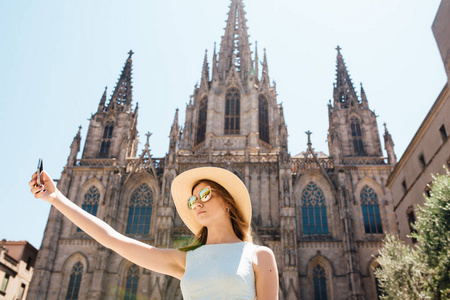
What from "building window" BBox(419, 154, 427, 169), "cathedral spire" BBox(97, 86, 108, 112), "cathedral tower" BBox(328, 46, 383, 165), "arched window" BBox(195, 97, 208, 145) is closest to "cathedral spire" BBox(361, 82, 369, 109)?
"cathedral tower" BBox(328, 46, 383, 165)

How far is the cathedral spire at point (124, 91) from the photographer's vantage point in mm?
38125

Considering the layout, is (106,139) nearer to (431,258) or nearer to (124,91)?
(124,91)

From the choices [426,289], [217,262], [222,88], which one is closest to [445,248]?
[426,289]

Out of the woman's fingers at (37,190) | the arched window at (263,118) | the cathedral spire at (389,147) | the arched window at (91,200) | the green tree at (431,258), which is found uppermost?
the arched window at (263,118)

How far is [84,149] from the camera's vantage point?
113 ft

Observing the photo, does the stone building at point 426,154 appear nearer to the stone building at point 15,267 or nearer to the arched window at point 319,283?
the arched window at point 319,283

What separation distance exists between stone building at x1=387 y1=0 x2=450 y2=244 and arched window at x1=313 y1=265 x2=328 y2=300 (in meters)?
5.70

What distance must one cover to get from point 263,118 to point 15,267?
2472cm

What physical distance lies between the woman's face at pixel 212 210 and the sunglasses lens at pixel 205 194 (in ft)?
0.13

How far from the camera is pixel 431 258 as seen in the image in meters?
14.2

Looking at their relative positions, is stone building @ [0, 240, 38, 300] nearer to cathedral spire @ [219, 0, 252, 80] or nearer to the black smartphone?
cathedral spire @ [219, 0, 252, 80]

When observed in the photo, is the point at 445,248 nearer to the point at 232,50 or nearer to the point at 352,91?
the point at 352,91

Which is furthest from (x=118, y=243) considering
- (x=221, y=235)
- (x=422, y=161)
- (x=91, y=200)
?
(x=91, y=200)

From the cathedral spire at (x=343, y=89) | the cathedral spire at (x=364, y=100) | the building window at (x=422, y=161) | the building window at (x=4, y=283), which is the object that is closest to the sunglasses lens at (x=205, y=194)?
the building window at (x=422, y=161)
